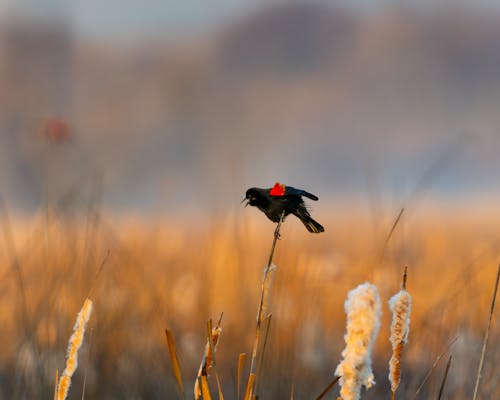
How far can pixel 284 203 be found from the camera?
3.10ft

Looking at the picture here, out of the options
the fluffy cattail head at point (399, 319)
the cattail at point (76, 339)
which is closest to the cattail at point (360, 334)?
the fluffy cattail head at point (399, 319)

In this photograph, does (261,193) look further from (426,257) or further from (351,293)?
(426,257)

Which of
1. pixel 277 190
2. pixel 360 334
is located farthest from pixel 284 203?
pixel 360 334

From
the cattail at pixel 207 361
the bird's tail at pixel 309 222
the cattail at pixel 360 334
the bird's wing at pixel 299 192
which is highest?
the bird's wing at pixel 299 192

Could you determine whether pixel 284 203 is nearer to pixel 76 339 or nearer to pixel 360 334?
pixel 360 334

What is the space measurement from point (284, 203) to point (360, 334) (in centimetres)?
20

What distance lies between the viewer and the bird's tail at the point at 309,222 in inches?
36.7

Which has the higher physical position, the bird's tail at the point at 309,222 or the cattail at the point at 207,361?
the bird's tail at the point at 309,222

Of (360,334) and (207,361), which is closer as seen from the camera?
(360,334)

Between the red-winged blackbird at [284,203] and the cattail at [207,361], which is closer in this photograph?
the red-winged blackbird at [284,203]

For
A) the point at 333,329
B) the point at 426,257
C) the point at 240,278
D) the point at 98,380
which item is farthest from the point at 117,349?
the point at 426,257

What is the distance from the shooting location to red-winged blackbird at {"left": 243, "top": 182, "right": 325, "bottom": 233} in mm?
937

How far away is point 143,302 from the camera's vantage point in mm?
2744

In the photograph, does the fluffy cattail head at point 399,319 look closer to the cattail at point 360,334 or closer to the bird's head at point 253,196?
the cattail at point 360,334
